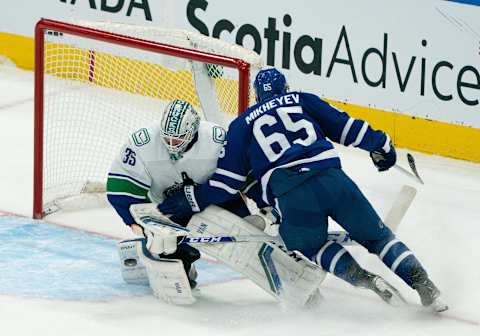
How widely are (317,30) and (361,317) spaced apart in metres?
2.85

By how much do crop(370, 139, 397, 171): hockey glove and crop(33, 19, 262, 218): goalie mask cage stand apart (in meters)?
0.91

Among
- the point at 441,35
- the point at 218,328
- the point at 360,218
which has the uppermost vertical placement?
the point at 441,35

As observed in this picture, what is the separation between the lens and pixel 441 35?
7.27 meters

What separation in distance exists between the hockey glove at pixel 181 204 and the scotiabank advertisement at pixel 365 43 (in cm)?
250

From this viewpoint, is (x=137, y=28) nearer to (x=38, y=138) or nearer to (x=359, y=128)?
(x=38, y=138)

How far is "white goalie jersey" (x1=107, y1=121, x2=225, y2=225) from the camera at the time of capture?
17.1ft

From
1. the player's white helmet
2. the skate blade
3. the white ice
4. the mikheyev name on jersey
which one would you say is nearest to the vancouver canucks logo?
the player's white helmet

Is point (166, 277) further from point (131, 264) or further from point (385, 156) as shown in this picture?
point (385, 156)

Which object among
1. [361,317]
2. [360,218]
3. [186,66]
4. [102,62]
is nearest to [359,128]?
[360,218]

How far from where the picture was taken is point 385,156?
5188 millimetres

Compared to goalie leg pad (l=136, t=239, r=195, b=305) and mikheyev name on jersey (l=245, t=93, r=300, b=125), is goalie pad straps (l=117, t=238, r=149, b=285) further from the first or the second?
mikheyev name on jersey (l=245, t=93, r=300, b=125)

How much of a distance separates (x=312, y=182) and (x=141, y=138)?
70cm

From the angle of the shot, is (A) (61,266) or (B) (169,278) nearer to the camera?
(B) (169,278)

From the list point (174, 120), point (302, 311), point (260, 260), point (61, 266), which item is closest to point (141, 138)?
point (174, 120)
